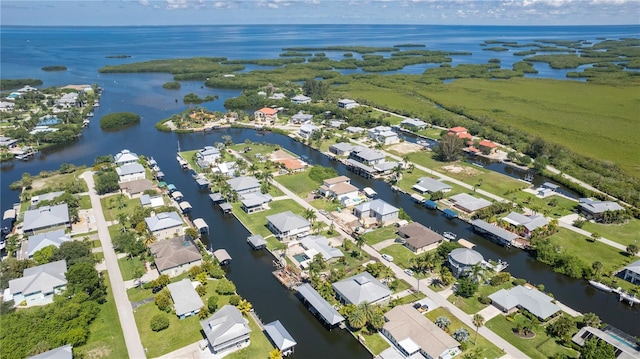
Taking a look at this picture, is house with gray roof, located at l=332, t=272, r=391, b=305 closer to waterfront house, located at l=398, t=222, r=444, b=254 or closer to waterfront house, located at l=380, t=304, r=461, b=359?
waterfront house, located at l=380, t=304, r=461, b=359

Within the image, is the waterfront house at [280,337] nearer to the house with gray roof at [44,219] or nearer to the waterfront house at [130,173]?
the house with gray roof at [44,219]

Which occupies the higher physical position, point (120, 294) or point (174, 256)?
point (174, 256)

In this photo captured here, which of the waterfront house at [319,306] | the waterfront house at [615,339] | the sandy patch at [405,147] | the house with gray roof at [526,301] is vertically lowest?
the sandy patch at [405,147]

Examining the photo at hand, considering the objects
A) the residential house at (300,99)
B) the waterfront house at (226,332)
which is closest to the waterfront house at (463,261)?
the waterfront house at (226,332)

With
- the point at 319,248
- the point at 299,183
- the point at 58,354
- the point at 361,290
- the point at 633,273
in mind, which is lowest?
the point at 299,183

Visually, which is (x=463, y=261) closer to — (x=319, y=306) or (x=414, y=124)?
(x=319, y=306)

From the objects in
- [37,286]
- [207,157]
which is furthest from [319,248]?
[207,157]
